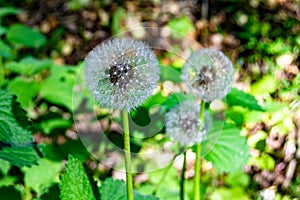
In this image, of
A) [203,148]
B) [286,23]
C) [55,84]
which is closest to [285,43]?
[286,23]

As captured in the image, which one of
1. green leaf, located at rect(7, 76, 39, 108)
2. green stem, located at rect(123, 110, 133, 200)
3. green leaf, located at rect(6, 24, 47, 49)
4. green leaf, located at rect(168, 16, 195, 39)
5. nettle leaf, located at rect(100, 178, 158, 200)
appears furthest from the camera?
green leaf, located at rect(168, 16, 195, 39)

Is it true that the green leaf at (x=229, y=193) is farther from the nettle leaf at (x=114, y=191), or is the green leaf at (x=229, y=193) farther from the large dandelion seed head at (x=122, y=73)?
the large dandelion seed head at (x=122, y=73)

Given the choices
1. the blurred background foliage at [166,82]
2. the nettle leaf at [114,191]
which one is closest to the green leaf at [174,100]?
the blurred background foliage at [166,82]

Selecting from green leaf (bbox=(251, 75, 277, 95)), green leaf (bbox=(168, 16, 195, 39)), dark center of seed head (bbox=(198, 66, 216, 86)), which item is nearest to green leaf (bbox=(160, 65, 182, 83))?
dark center of seed head (bbox=(198, 66, 216, 86))

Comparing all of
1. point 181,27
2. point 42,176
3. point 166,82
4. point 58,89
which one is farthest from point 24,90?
point 181,27

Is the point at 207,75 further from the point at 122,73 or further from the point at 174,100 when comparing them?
the point at 122,73

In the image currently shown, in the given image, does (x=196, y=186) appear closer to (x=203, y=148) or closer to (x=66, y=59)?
(x=203, y=148)

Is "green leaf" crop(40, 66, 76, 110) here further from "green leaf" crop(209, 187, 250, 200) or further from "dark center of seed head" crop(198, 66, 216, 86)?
"dark center of seed head" crop(198, 66, 216, 86)
